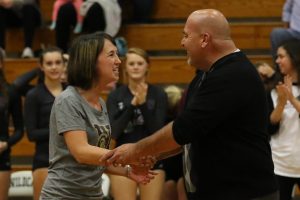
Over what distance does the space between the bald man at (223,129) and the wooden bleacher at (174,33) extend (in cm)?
403

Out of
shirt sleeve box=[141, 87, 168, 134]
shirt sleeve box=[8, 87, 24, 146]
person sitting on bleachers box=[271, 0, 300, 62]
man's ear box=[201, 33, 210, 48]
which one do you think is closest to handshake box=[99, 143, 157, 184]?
man's ear box=[201, 33, 210, 48]

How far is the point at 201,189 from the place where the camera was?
2.76 metres

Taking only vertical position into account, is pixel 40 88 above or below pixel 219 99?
below

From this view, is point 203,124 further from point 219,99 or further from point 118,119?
point 118,119

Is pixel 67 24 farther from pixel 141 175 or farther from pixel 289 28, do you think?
pixel 141 175

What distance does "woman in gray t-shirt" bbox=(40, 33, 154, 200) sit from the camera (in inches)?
119

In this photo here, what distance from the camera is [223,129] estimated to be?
2.70 meters

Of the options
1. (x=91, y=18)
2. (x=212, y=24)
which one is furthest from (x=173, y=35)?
(x=212, y=24)

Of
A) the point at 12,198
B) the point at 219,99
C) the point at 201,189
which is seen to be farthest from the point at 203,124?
the point at 12,198

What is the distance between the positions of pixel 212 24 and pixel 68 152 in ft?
3.03

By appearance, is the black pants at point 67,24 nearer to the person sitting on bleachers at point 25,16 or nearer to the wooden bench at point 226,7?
the person sitting on bleachers at point 25,16

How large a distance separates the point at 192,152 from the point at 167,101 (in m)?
2.59

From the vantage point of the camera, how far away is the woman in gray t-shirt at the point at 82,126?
3.02 metres

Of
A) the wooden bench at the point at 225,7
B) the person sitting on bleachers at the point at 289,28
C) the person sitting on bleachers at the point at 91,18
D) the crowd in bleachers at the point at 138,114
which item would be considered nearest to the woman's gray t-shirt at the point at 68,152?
the crowd in bleachers at the point at 138,114
